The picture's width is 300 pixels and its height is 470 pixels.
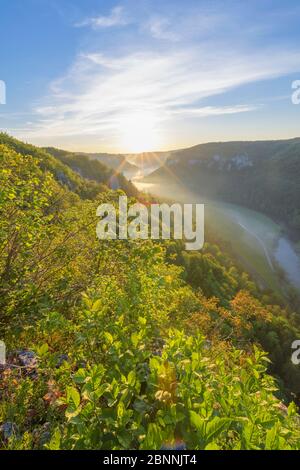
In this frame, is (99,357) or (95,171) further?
(95,171)

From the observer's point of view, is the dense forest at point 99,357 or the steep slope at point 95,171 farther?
the steep slope at point 95,171

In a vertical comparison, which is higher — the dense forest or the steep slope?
the steep slope

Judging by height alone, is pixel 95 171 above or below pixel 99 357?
above

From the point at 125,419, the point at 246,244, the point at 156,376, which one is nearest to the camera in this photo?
the point at 125,419

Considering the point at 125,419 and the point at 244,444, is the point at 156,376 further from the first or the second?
the point at 244,444

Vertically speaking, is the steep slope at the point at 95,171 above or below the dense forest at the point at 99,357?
above

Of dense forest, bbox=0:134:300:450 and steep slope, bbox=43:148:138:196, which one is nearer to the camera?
dense forest, bbox=0:134:300:450

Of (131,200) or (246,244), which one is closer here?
(131,200)
